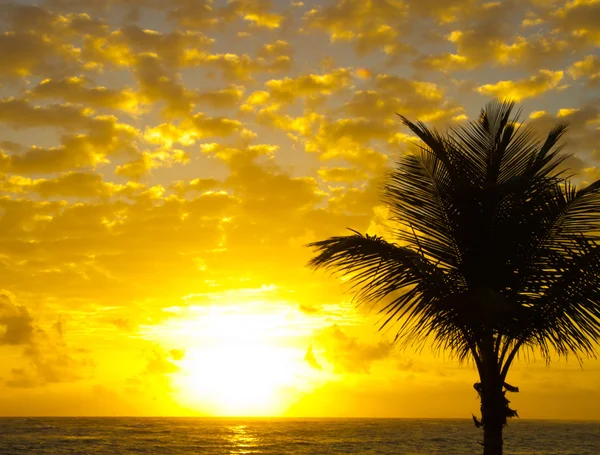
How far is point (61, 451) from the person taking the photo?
51.2 meters

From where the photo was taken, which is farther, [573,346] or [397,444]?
[397,444]

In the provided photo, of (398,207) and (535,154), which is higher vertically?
(535,154)

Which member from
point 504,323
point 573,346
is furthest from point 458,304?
point 573,346

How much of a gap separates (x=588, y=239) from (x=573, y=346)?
1.47 metres

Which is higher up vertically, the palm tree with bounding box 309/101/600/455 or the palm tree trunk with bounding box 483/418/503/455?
the palm tree with bounding box 309/101/600/455

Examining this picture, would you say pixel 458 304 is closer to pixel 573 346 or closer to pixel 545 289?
pixel 545 289

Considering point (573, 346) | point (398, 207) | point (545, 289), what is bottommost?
point (573, 346)

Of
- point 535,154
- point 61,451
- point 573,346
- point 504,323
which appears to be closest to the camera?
point 504,323

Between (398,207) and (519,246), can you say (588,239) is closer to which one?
(519,246)

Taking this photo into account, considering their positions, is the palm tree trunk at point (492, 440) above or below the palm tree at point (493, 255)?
below

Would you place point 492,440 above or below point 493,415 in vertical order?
below

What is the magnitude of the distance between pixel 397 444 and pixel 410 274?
57.1 meters

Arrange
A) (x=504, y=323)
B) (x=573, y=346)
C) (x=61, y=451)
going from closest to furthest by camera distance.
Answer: (x=504, y=323) → (x=573, y=346) → (x=61, y=451)

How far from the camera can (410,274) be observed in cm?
895
